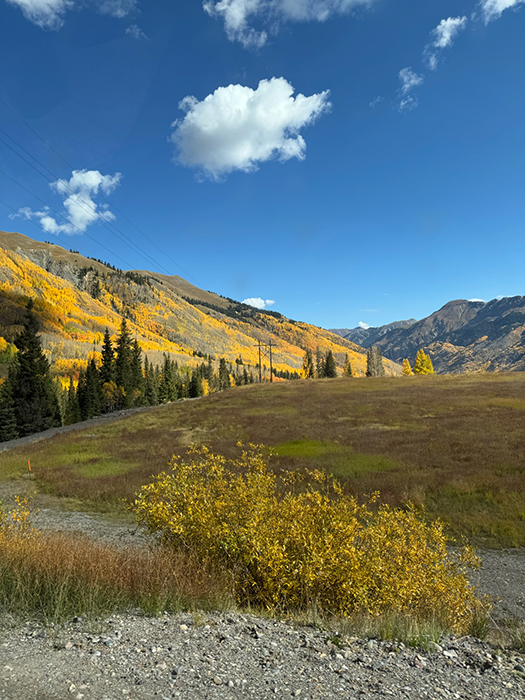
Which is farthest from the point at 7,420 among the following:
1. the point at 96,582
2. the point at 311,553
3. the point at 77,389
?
the point at 311,553

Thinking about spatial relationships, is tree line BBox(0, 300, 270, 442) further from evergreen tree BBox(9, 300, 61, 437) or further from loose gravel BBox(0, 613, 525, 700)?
loose gravel BBox(0, 613, 525, 700)

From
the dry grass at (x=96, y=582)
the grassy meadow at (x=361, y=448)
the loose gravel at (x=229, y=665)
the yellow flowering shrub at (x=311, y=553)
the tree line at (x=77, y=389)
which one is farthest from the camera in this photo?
the tree line at (x=77, y=389)

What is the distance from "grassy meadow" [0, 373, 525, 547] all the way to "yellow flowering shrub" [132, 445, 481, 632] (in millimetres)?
8588

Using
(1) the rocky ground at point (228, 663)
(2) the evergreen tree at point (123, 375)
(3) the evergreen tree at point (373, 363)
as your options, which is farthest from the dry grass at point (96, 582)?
(3) the evergreen tree at point (373, 363)

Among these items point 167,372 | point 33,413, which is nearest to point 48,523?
point 33,413

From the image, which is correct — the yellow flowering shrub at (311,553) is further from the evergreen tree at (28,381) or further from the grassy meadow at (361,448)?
the evergreen tree at (28,381)

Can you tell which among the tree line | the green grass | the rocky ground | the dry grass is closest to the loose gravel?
the rocky ground

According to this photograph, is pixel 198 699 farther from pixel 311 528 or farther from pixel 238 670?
pixel 311 528

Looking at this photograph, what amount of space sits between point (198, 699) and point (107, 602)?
2729 mm

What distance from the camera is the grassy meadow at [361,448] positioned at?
18.1 meters

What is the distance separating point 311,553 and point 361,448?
24.2m

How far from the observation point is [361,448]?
29406mm

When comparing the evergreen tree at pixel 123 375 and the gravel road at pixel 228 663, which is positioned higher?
the evergreen tree at pixel 123 375

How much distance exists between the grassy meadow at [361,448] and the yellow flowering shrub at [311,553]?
28.2 feet
